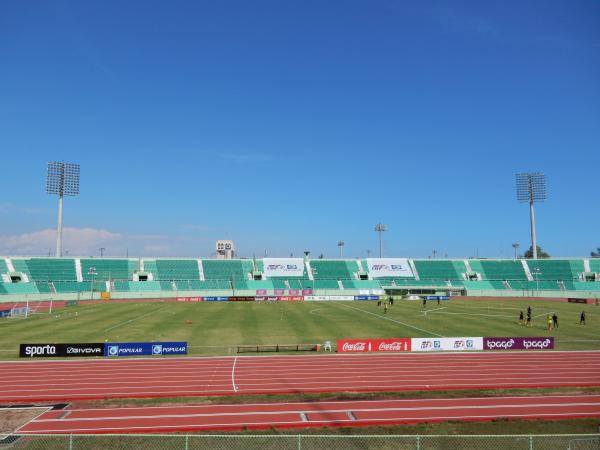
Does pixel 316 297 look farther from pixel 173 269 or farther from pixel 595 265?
pixel 595 265

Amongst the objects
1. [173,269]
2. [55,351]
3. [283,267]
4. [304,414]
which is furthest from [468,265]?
[304,414]

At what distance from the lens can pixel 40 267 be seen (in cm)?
7688

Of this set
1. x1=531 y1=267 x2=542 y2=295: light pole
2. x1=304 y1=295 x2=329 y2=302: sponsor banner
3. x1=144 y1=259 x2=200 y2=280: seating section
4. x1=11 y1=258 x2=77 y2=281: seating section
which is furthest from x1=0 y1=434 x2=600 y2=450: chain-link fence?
x1=531 y1=267 x2=542 y2=295: light pole

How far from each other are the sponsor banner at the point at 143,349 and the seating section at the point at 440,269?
72168mm

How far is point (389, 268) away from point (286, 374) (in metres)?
74.7

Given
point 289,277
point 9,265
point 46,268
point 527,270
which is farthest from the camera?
point 289,277

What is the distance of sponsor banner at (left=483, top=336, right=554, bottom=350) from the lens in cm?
3102

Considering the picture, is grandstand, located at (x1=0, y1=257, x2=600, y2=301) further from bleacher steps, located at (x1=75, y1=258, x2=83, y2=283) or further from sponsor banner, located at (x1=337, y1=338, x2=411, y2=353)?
sponsor banner, located at (x1=337, y1=338, x2=411, y2=353)

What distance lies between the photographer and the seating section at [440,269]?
92.7 meters

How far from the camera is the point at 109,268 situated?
83188 millimetres

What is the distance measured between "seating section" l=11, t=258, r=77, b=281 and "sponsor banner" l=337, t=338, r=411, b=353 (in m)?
63.4

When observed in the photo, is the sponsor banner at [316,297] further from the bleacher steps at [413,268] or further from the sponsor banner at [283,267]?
the bleacher steps at [413,268]

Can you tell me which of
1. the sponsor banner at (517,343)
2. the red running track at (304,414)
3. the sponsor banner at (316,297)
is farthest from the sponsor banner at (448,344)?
the sponsor banner at (316,297)

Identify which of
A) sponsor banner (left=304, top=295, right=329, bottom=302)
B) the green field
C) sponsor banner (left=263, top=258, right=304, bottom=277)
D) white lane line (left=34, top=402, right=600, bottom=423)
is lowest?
sponsor banner (left=304, top=295, right=329, bottom=302)
